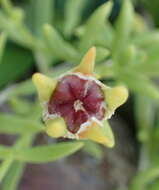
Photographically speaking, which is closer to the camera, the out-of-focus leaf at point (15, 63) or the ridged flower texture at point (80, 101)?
the ridged flower texture at point (80, 101)

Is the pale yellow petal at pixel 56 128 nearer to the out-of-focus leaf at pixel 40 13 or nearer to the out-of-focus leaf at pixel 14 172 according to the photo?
the out-of-focus leaf at pixel 14 172

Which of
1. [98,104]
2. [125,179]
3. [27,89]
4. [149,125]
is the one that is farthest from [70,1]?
[98,104]

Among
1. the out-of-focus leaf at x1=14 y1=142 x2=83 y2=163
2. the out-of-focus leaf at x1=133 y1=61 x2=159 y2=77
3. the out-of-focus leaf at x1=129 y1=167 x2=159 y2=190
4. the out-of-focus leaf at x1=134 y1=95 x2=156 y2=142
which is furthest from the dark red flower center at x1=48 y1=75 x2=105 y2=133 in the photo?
the out-of-focus leaf at x1=134 y1=95 x2=156 y2=142

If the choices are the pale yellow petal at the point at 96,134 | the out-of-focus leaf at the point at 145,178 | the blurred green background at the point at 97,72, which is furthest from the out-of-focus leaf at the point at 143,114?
the pale yellow petal at the point at 96,134

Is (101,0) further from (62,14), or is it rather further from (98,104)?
(98,104)

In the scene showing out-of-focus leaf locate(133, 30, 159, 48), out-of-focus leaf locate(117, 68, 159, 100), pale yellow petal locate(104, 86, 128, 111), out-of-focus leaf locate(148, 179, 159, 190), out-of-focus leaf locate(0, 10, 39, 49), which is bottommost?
out-of-focus leaf locate(148, 179, 159, 190)

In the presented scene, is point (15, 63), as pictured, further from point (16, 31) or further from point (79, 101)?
point (79, 101)

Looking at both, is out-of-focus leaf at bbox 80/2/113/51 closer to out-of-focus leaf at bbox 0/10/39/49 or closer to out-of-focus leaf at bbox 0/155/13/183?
out-of-focus leaf at bbox 0/10/39/49

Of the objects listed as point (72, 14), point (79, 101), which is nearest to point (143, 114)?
point (72, 14)

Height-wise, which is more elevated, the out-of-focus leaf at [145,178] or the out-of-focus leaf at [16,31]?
the out-of-focus leaf at [16,31]
